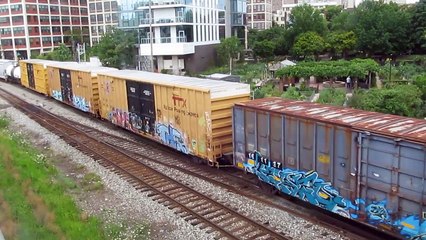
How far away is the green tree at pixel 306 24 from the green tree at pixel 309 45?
4473 millimetres

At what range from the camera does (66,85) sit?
32.9 metres

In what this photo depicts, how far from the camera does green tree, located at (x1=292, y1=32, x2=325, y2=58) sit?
63.6 m

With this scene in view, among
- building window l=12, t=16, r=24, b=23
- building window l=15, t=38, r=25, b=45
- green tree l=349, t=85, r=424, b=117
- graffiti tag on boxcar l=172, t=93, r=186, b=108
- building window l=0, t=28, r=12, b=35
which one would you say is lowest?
green tree l=349, t=85, r=424, b=117

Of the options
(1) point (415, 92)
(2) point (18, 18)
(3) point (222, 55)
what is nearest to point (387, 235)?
(1) point (415, 92)

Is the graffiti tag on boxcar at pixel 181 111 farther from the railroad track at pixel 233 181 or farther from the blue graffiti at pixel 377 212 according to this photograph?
the blue graffiti at pixel 377 212

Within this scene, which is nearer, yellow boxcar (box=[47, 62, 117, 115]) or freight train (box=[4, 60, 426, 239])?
freight train (box=[4, 60, 426, 239])

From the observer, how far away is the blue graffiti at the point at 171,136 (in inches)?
712

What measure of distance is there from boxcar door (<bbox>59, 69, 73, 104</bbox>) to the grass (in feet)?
43.5

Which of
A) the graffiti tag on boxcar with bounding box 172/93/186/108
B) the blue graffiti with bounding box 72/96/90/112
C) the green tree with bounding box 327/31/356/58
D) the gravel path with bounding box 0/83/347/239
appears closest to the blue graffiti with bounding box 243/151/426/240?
the gravel path with bounding box 0/83/347/239

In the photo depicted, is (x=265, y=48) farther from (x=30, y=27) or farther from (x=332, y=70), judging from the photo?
(x=30, y=27)

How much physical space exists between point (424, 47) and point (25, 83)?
5271 centimetres

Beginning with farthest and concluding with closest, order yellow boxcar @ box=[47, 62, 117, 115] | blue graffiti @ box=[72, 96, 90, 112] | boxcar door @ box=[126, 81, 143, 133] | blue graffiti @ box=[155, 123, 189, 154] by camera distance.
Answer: blue graffiti @ box=[72, 96, 90, 112], yellow boxcar @ box=[47, 62, 117, 115], boxcar door @ box=[126, 81, 143, 133], blue graffiti @ box=[155, 123, 189, 154]

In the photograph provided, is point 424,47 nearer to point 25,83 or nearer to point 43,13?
point 25,83

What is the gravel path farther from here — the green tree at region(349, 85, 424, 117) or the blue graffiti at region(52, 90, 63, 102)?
the blue graffiti at region(52, 90, 63, 102)
